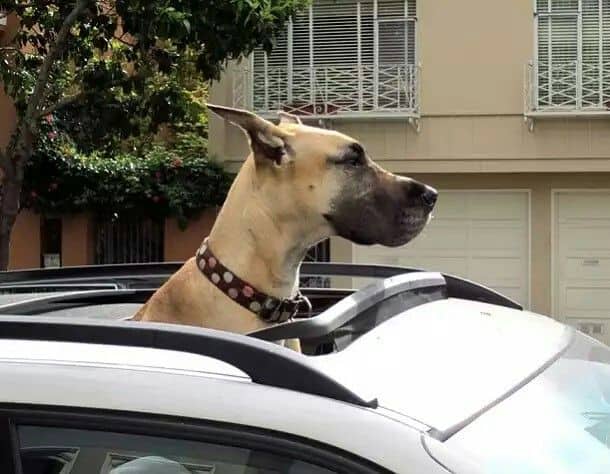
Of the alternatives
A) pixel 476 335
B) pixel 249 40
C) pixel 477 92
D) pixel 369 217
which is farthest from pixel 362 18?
pixel 476 335

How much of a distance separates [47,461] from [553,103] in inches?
485

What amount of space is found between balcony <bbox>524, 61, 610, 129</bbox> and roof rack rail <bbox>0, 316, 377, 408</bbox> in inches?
472

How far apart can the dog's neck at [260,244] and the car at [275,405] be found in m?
0.92

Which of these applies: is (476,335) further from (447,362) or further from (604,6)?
(604,6)

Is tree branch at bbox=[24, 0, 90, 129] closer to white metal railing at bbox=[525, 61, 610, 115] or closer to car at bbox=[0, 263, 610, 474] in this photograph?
white metal railing at bbox=[525, 61, 610, 115]

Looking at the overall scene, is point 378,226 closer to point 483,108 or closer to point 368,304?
point 368,304

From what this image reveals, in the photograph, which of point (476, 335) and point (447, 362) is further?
point (476, 335)

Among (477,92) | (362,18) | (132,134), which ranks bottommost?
(132,134)

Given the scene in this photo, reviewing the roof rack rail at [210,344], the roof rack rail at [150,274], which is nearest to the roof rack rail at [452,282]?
the roof rack rail at [150,274]

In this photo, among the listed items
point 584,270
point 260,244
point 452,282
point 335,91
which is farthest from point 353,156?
point 584,270

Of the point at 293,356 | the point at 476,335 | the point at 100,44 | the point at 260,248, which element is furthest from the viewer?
the point at 100,44

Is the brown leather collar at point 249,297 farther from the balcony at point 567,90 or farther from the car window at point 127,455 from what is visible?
the balcony at point 567,90

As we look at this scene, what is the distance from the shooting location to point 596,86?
1303 cm

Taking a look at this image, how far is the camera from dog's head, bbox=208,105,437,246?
2898 millimetres
